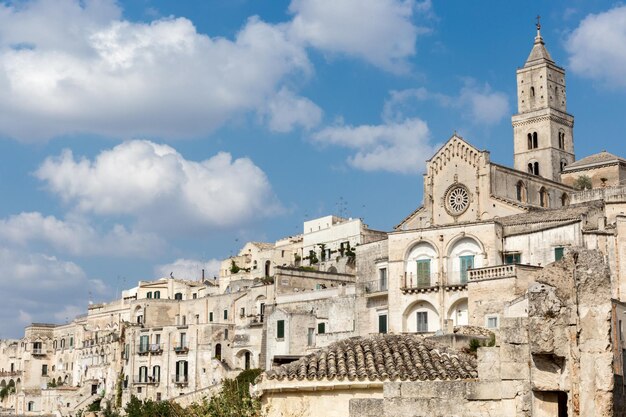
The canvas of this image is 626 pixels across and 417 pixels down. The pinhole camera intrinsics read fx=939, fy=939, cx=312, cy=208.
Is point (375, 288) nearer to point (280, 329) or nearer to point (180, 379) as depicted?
point (280, 329)

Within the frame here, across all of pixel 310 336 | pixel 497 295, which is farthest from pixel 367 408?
pixel 310 336

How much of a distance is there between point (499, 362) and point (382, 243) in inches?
1740

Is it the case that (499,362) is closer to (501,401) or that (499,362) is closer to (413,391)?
(501,401)

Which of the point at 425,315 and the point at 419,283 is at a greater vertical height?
the point at 419,283

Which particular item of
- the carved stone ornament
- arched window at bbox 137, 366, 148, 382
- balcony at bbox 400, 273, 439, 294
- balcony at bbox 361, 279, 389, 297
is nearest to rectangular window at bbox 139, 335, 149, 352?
arched window at bbox 137, 366, 148, 382

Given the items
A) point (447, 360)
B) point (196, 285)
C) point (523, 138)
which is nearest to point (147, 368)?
point (196, 285)

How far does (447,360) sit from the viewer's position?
701 inches

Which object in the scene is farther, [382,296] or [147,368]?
[147,368]

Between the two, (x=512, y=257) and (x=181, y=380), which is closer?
(x=512, y=257)

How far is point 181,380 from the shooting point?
70812 millimetres

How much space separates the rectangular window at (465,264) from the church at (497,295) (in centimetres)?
Result: 6

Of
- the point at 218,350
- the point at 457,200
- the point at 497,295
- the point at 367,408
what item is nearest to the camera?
the point at 367,408

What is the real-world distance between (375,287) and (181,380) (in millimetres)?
22668

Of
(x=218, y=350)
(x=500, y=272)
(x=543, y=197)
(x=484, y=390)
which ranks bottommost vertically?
(x=484, y=390)
